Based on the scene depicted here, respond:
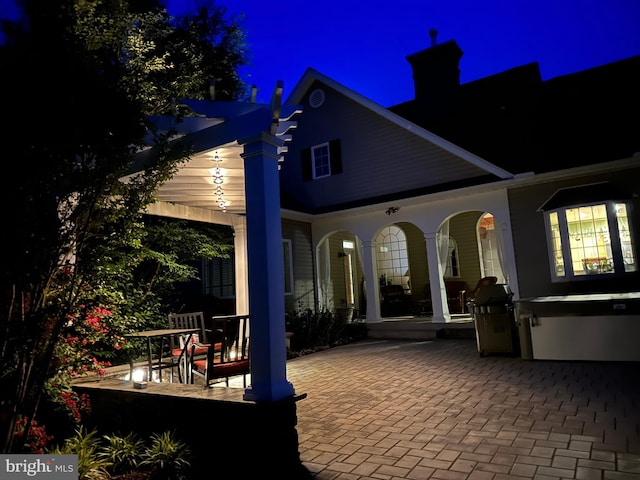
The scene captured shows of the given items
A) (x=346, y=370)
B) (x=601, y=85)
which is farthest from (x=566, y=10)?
(x=346, y=370)

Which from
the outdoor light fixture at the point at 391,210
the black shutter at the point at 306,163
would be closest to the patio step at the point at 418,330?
the outdoor light fixture at the point at 391,210

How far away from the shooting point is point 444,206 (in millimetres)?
10281

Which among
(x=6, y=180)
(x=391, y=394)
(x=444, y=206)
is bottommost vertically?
(x=391, y=394)

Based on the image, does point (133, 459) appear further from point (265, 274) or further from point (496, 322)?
point (496, 322)

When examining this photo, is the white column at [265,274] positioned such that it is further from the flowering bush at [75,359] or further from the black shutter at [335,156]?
the black shutter at [335,156]

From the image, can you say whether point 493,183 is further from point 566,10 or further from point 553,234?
point 566,10

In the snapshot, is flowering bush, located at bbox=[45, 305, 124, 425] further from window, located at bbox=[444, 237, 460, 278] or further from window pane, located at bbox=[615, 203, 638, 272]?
window, located at bbox=[444, 237, 460, 278]

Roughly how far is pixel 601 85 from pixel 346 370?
1007 cm

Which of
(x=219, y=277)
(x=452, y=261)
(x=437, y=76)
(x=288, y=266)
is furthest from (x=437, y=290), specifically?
(x=437, y=76)

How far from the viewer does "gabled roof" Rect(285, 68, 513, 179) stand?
9.73 m

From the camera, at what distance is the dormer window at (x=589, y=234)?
27.0ft

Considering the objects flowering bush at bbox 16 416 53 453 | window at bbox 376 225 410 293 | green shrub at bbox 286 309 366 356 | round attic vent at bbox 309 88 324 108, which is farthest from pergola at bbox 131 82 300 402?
window at bbox 376 225 410 293

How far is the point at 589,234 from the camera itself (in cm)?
857

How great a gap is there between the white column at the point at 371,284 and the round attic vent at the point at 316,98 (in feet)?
15.5
